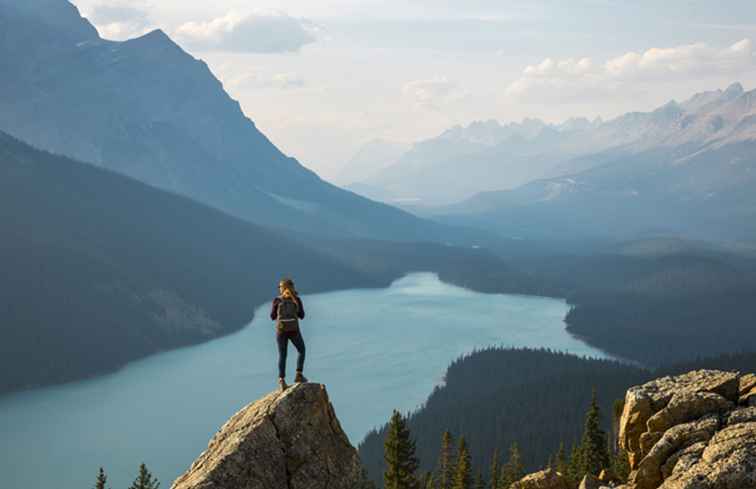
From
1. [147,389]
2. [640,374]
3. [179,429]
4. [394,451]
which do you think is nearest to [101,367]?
[147,389]

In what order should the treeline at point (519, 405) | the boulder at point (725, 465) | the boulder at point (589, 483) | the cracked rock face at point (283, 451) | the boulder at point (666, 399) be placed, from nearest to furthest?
the boulder at point (725, 465) < the cracked rock face at point (283, 451) < the boulder at point (666, 399) < the boulder at point (589, 483) < the treeline at point (519, 405)

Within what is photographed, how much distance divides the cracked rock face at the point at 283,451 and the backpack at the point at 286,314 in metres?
2.28

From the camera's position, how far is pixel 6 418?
142 meters

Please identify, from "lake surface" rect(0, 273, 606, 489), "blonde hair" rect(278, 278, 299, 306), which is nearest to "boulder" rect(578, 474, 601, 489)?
"blonde hair" rect(278, 278, 299, 306)

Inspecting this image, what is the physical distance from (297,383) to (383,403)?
5396 inches

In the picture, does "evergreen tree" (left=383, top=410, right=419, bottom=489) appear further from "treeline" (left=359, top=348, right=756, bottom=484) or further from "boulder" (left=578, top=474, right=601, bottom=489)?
"treeline" (left=359, top=348, right=756, bottom=484)

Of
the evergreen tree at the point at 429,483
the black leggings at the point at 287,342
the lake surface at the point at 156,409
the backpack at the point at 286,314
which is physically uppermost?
the backpack at the point at 286,314

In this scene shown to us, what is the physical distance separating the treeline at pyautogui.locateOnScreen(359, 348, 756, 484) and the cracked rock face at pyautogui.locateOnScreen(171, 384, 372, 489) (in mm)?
86139

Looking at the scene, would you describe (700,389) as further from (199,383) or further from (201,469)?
(199,383)

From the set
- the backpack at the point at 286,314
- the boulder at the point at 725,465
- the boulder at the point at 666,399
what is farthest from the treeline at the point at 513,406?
the boulder at the point at 725,465

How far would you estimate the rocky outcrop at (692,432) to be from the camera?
16322 millimetres

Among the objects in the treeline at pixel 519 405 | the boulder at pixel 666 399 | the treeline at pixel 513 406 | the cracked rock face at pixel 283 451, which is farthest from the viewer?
the treeline at pixel 513 406

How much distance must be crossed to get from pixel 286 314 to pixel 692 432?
40.3ft

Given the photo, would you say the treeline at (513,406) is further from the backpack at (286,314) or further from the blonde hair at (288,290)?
the blonde hair at (288,290)
